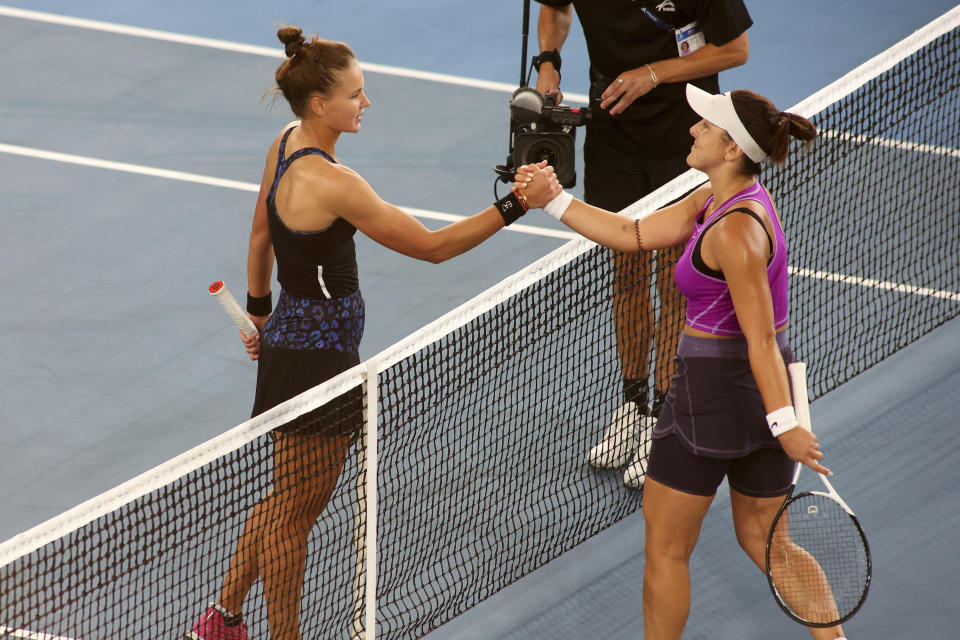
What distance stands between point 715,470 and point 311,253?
1.48 metres

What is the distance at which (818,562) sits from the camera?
4234 millimetres

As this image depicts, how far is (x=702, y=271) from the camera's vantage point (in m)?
3.93

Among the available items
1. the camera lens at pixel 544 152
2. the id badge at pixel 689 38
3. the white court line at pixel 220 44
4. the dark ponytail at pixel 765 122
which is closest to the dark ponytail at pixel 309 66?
the camera lens at pixel 544 152

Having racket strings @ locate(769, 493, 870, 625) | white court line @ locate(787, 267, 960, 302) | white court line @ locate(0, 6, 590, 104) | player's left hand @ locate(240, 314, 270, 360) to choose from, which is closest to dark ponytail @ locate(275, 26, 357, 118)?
player's left hand @ locate(240, 314, 270, 360)

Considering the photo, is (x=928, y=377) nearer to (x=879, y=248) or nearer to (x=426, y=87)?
(x=879, y=248)

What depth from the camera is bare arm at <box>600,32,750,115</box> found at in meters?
5.40

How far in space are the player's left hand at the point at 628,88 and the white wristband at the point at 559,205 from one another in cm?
108

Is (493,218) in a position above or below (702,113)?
below

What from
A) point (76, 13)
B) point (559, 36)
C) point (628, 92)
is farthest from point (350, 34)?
point (628, 92)

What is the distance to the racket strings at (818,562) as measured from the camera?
161 inches

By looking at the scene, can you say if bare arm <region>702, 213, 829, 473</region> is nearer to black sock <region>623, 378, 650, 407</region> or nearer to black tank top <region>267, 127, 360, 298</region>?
black tank top <region>267, 127, 360, 298</region>

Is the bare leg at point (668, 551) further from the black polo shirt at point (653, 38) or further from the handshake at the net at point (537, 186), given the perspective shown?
the black polo shirt at point (653, 38)

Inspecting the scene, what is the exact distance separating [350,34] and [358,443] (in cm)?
670

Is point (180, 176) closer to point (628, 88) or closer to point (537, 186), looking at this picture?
point (628, 88)
